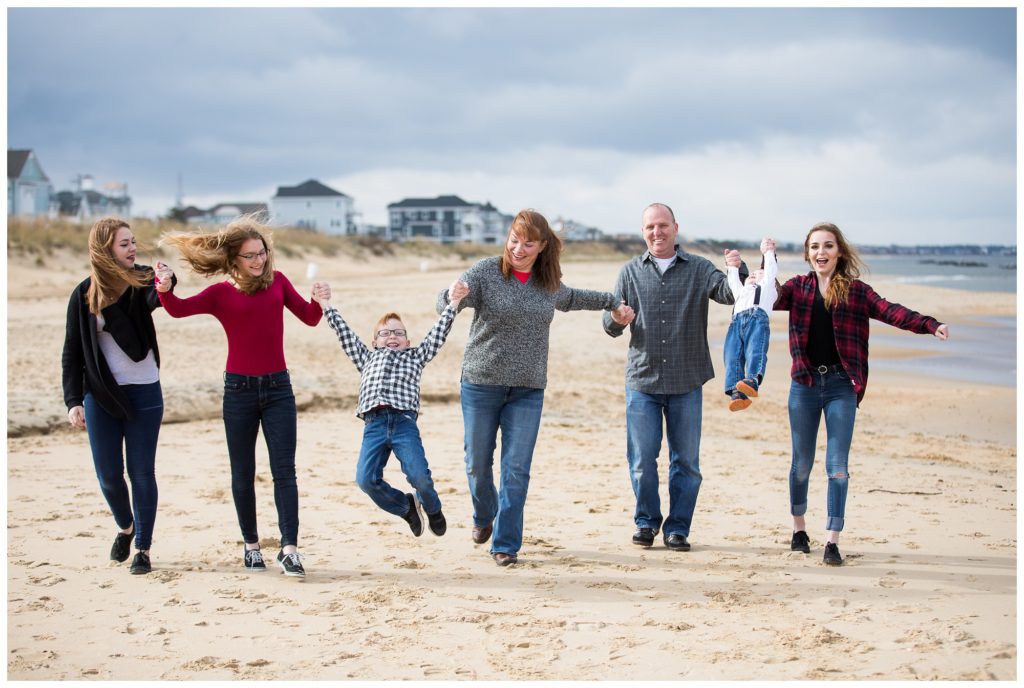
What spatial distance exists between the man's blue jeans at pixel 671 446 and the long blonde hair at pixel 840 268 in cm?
93

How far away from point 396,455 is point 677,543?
1.76 m

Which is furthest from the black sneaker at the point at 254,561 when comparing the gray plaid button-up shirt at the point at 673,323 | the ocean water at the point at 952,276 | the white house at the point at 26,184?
the white house at the point at 26,184

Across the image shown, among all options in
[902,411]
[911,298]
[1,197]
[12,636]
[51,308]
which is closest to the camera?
[12,636]

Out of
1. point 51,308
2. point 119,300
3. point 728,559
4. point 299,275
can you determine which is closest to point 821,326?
point 728,559

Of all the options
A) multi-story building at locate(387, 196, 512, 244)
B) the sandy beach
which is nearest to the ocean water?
the sandy beach

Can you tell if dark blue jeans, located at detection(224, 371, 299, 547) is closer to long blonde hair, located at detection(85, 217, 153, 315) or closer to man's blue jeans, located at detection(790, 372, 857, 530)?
long blonde hair, located at detection(85, 217, 153, 315)

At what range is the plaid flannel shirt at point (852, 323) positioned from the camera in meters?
5.26

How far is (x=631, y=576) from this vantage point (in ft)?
17.4

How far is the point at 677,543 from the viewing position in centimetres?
579

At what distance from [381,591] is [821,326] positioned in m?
2.72

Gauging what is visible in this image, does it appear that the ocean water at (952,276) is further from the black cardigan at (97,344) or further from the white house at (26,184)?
the white house at (26,184)

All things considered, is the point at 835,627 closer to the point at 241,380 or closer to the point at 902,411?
the point at 241,380

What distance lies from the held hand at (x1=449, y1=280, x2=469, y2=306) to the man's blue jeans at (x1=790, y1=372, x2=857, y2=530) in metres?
1.85

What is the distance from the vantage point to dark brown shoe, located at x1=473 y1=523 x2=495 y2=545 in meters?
5.74
